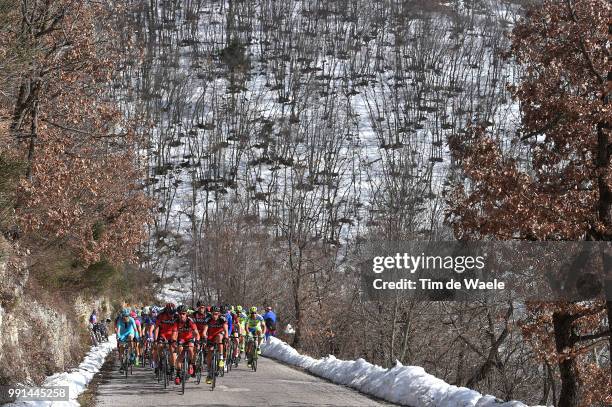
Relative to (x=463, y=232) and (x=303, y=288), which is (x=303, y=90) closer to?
(x=303, y=288)

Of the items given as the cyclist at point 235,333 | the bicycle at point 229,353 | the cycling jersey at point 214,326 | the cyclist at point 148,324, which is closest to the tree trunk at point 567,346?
the cycling jersey at point 214,326

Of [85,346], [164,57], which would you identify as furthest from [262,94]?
[85,346]

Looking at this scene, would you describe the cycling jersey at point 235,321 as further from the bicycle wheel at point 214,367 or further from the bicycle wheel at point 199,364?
the bicycle wheel at point 214,367

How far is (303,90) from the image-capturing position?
12706 centimetres

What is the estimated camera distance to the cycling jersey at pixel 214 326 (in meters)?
19.5

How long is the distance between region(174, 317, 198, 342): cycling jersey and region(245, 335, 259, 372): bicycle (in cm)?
630

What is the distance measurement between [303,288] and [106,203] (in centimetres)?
2069

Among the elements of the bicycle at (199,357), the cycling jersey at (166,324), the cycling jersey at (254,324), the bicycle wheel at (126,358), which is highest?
the cycling jersey at (166,324)

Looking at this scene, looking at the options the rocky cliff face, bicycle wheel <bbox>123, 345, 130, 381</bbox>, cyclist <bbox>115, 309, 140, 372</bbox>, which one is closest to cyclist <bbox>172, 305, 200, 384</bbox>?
the rocky cliff face

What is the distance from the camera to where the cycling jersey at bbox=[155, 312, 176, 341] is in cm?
1814

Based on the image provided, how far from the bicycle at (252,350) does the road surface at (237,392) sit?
1.08 metres

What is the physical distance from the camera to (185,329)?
716 inches

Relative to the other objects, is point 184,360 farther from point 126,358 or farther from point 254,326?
point 254,326

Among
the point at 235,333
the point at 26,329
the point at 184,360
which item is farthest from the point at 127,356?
the point at 184,360
